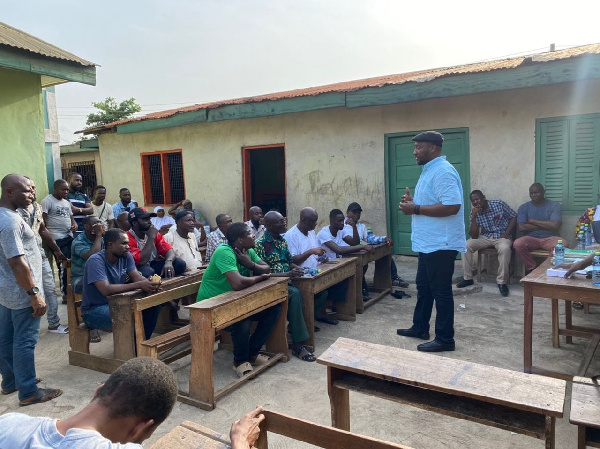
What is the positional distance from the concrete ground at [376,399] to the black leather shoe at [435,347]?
0.06 m

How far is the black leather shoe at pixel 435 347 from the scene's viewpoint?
13.5 ft

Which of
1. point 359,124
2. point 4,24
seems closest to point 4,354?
point 4,24

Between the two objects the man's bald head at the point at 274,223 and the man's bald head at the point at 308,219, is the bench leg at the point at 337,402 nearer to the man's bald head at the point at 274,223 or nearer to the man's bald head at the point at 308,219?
the man's bald head at the point at 274,223

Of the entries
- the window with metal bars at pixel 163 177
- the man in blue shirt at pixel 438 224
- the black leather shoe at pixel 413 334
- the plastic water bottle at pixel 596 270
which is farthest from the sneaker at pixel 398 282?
the window with metal bars at pixel 163 177

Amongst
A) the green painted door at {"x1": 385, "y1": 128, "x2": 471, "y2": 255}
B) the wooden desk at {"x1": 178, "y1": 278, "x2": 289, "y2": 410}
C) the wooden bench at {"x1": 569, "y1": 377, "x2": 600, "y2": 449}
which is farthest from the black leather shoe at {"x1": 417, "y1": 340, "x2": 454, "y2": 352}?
the green painted door at {"x1": 385, "y1": 128, "x2": 471, "y2": 255}

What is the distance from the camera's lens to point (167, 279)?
4480 millimetres

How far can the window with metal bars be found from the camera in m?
10.8

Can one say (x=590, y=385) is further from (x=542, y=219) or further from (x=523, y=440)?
(x=542, y=219)

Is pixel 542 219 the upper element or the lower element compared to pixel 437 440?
upper

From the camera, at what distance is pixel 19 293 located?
3242 mm

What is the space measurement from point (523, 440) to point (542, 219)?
4383 millimetres

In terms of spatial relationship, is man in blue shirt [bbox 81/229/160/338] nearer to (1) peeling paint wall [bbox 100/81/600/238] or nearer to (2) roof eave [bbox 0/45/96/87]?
(2) roof eave [bbox 0/45/96/87]

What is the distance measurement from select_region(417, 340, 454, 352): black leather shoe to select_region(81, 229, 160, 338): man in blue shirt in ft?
8.19

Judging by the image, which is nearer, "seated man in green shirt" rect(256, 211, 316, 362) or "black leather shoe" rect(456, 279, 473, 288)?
"seated man in green shirt" rect(256, 211, 316, 362)
